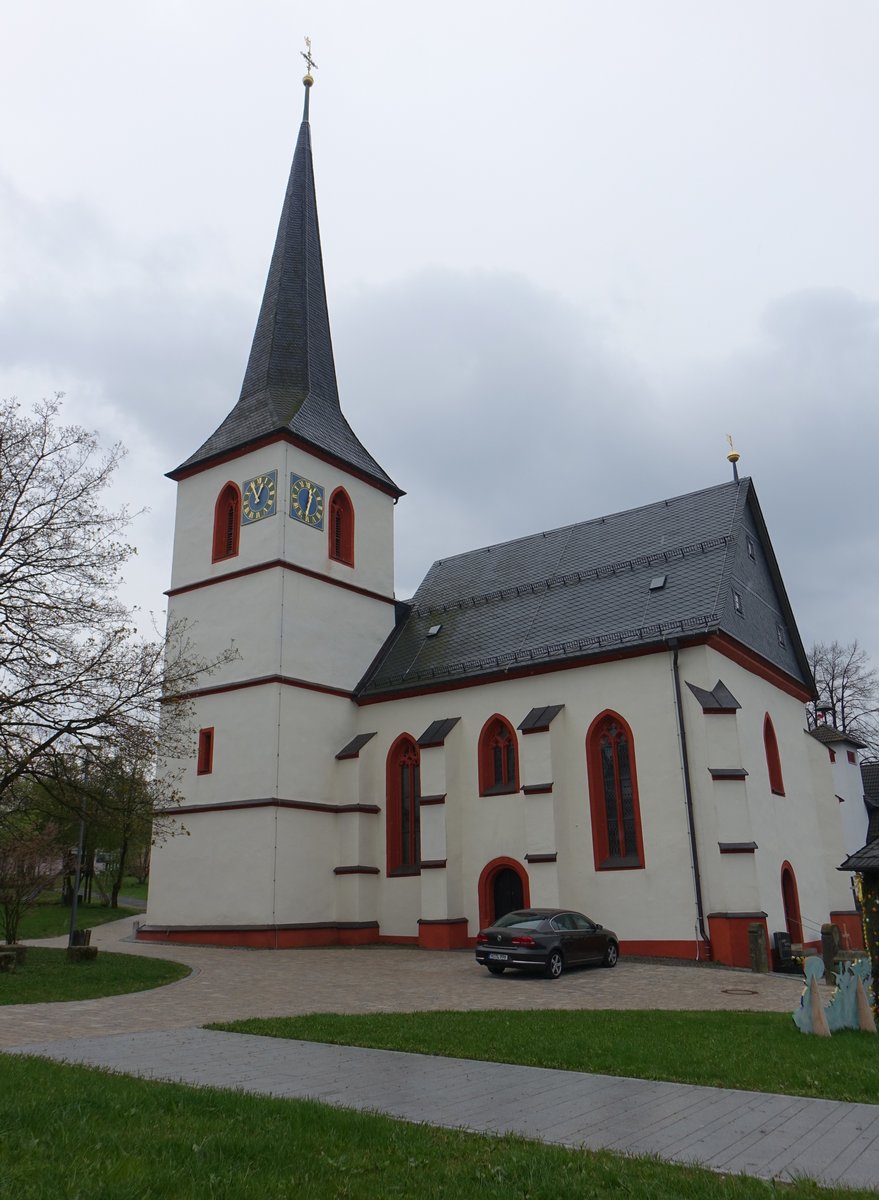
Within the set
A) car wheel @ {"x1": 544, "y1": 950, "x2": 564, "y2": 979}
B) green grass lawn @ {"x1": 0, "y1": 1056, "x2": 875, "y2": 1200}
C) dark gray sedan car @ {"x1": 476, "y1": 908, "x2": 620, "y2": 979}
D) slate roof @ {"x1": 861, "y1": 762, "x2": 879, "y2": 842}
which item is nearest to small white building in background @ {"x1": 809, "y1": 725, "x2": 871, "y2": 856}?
slate roof @ {"x1": 861, "y1": 762, "x2": 879, "y2": 842}

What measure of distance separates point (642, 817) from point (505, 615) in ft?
24.5

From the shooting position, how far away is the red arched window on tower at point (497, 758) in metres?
23.1

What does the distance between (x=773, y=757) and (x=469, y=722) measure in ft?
24.9

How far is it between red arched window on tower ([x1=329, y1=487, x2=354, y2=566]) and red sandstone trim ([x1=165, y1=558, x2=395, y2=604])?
372 millimetres

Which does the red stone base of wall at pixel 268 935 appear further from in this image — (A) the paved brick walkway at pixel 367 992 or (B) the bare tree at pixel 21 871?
(B) the bare tree at pixel 21 871

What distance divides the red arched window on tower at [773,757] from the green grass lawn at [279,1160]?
1892 cm

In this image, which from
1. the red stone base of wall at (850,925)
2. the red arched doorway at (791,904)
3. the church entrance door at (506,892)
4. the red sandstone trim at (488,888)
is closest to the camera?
the red arched doorway at (791,904)

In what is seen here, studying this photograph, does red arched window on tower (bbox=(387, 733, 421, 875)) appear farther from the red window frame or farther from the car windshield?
the car windshield

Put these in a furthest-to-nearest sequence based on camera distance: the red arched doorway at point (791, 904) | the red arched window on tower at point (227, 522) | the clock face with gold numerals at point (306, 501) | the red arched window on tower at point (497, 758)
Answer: the red arched window on tower at point (227, 522) → the clock face with gold numerals at point (306, 501) → the red arched window on tower at point (497, 758) → the red arched doorway at point (791, 904)

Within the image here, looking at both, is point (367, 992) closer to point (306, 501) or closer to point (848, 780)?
point (306, 501)

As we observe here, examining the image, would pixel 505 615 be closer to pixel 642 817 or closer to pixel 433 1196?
pixel 642 817

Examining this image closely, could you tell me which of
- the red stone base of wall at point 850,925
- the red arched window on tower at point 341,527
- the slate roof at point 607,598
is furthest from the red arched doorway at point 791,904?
the red arched window on tower at point 341,527

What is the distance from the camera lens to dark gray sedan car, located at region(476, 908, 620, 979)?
16438mm

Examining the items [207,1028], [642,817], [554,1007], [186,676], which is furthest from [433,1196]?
[642,817]
